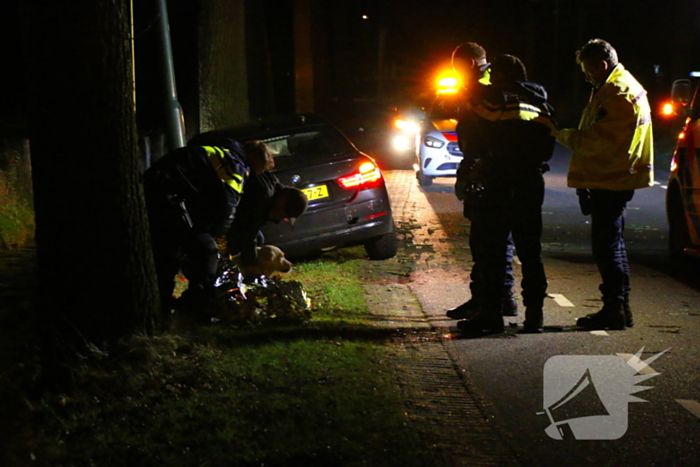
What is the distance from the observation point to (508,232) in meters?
6.16

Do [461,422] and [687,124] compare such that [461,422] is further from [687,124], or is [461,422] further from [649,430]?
[687,124]

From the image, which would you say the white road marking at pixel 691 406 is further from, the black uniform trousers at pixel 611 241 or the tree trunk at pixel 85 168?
the tree trunk at pixel 85 168

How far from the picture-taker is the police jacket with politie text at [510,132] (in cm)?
594

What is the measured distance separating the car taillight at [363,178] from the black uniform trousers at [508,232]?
8.24 ft

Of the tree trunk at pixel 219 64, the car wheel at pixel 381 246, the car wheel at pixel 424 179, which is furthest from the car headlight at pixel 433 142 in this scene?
the car wheel at pixel 381 246

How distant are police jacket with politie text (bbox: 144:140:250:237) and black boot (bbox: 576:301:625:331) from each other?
8.58ft

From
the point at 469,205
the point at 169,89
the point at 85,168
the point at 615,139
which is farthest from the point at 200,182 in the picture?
the point at 169,89

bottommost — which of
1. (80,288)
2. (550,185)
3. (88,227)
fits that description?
(550,185)

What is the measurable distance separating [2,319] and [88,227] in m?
1.98

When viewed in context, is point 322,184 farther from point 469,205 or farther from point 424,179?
point 424,179

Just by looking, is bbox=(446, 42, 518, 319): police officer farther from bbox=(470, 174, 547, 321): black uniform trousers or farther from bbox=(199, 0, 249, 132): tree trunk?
bbox=(199, 0, 249, 132): tree trunk

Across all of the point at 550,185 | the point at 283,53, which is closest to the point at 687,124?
the point at 550,185

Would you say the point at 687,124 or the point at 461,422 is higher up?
the point at 687,124

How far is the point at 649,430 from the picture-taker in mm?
4332
